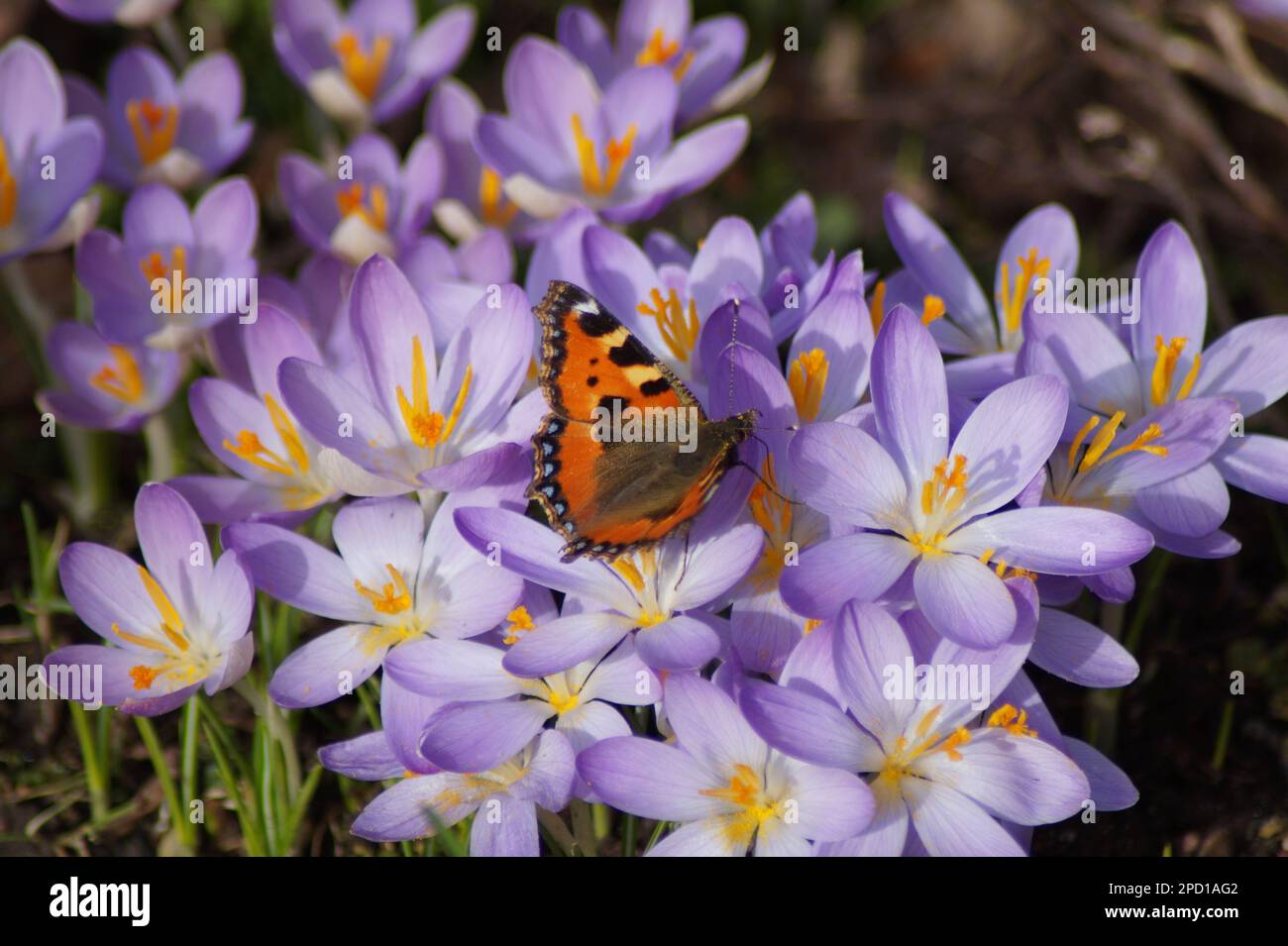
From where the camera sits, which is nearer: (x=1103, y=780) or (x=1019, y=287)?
(x=1103, y=780)

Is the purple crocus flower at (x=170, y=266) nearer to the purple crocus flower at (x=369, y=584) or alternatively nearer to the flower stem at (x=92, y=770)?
the purple crocus flower at (x=369, y=584)

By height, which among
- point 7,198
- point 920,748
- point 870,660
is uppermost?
point 7,198

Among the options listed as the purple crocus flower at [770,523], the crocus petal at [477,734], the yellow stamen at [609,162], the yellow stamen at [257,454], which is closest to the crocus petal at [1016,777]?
the purple crocus flower at [770,523]

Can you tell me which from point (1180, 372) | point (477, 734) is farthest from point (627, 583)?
point (1180, 372)

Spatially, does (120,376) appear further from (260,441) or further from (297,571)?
(297,571)
